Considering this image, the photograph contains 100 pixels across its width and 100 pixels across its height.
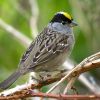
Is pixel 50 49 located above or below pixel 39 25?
below

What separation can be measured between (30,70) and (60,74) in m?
1.13

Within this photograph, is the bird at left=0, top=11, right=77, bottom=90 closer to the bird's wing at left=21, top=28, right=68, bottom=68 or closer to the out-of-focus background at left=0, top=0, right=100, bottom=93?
the bird's wing at left=21, top=28, right=68, bottom=68

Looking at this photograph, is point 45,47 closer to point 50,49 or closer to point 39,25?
point 50,49

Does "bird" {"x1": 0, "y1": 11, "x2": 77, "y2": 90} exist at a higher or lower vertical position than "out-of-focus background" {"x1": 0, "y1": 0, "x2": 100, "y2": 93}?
lower

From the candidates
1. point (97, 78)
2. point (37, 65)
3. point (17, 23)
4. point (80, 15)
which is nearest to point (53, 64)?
point (37, 65)

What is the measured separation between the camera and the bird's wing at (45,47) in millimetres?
2928

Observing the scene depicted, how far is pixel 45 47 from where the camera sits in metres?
3.16

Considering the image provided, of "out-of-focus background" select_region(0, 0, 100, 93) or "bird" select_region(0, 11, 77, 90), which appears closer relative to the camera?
"bird" select_region(0, 11, 77, 90)

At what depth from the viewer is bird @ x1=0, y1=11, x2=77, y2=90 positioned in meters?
2.80

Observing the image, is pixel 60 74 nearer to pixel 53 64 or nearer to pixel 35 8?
pixel 53 64

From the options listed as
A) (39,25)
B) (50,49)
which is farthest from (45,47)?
(39,25)

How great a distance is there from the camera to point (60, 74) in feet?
5.32

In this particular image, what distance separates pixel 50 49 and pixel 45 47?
64 millimetres

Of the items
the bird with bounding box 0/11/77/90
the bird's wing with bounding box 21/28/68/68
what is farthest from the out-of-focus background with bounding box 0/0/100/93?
the bird's wing with bounding box 21/28/68/68
